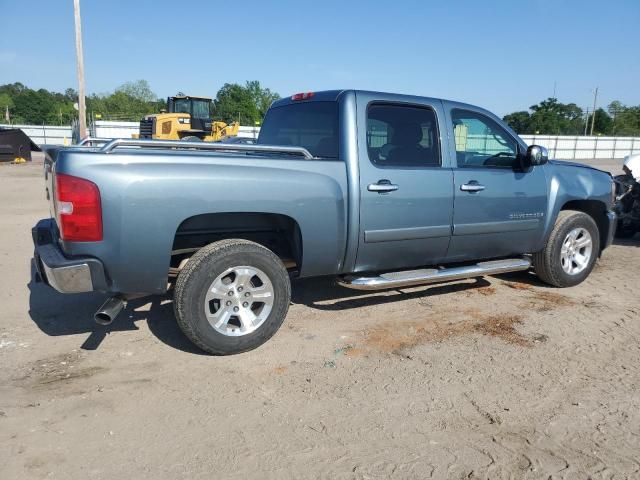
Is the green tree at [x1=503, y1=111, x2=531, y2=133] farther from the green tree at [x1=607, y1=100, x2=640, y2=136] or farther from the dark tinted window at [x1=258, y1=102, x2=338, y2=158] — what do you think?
the dark tinted window at [x1=258, y1=102, x2=338, y2=158]

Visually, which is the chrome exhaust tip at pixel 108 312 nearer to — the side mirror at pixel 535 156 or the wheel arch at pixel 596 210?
the side mirror at pixel 535 156

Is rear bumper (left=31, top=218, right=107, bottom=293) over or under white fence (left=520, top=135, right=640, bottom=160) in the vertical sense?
under

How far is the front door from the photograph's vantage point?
4742 mm

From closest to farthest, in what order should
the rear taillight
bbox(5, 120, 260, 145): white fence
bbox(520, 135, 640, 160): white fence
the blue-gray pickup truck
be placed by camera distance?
the rear taillight
the blue-gray pickup truck
bbox(5, 120, 260, 145): white fence
bbox(520, 135, 640, 160): white fence

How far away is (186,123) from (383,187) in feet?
71.7

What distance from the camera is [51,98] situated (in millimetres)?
88938

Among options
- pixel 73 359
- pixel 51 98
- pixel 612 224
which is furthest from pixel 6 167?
pixel 51 98

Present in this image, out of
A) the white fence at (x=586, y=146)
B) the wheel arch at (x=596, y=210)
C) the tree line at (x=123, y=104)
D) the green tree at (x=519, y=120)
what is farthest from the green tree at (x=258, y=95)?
the wheel arch at (x=596, y=210)

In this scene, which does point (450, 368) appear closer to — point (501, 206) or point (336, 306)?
point (336, 306)

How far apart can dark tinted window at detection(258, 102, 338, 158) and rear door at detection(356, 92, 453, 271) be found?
26 centimetres

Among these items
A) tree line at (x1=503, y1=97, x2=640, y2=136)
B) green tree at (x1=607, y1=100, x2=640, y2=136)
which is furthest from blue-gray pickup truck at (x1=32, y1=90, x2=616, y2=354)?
green tree at (x1=607, y1=100, x2=640, y2=136)

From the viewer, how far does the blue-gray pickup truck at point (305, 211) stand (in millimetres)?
3352

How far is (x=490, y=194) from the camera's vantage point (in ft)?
15.9

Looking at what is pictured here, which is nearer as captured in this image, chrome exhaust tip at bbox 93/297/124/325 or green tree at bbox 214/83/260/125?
chrome exhaust tip at bbox 93/297/124/325
